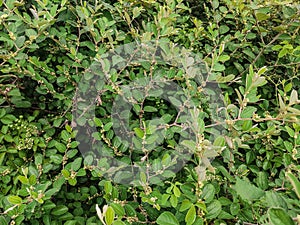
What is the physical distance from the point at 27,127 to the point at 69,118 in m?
0.17

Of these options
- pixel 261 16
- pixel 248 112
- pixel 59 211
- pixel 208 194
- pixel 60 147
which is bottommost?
pixel 59 211

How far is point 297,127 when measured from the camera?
3.94ft

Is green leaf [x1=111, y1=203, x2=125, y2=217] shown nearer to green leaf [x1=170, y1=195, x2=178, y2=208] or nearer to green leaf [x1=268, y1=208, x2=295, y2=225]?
green leaf [x1=170, y1=195, x2=178, y2=208]

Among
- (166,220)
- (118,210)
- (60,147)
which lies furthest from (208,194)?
(60,147)

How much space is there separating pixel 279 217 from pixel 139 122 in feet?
2.62

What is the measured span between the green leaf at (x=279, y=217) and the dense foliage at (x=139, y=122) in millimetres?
283

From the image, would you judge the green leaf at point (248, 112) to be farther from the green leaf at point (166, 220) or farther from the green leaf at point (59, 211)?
the green leaf at point (59, 211)

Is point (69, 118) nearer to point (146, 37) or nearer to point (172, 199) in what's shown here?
point (146, 37)

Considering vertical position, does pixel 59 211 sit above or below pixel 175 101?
below

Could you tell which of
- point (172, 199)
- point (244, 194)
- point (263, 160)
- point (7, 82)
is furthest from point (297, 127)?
point (7, 82)

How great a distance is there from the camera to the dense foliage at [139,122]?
1.06 meters

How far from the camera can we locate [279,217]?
25.2 inches

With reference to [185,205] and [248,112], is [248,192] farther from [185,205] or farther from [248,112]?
[248,112]

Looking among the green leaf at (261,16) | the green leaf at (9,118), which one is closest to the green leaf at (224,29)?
the green leaf at (261,16)
